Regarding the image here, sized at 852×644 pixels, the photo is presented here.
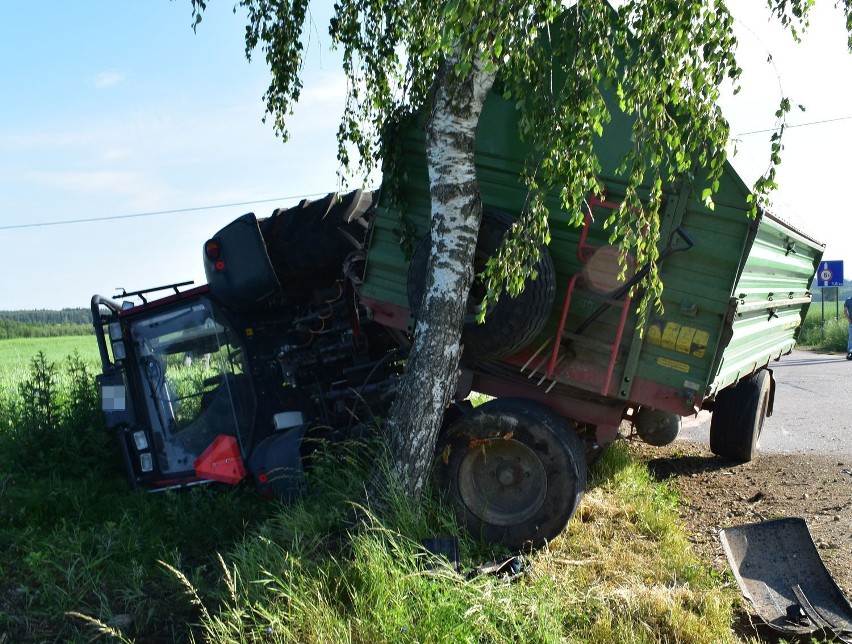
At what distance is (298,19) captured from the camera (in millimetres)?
6090

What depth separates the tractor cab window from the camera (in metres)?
6.93

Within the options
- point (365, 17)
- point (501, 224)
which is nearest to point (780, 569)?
point (501, 224)

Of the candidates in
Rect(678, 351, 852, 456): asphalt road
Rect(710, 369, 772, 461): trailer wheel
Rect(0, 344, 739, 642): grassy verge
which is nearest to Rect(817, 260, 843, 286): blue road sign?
Rect(678, 351, 852, 456): asphalt road

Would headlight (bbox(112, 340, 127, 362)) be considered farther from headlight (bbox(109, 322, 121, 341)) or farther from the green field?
the green field

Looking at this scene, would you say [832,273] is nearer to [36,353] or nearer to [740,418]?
[740,418]

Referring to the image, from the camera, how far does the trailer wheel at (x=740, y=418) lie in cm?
747

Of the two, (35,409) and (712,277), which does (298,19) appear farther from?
(35,409)

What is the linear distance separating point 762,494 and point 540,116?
14.0 ft

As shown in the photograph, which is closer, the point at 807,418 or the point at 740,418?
the point at 740,418

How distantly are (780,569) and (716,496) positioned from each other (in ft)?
6.36

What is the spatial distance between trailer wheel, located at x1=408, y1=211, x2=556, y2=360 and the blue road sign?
57.3ft

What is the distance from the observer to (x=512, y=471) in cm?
544

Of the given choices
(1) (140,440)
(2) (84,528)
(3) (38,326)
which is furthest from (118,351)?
(3) (38,326)

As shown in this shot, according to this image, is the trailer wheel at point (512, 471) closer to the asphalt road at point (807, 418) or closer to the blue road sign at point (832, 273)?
the asphalt road at point (807, 418)
